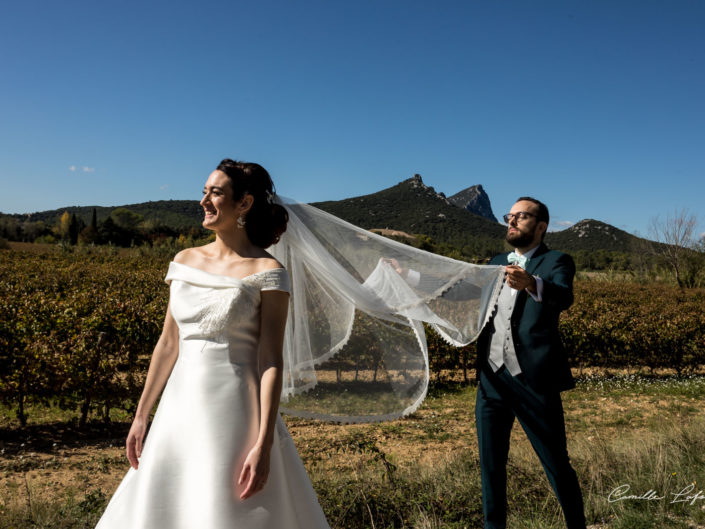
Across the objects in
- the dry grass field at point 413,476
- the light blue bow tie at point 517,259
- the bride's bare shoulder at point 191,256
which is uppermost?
the light blue bow tie at point 517,259

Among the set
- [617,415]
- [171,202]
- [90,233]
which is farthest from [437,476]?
[171,202]

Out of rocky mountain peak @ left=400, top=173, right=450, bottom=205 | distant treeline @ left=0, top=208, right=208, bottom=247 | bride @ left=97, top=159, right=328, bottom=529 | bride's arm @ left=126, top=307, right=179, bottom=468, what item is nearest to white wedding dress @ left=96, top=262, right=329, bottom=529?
bride @ left=97, top=159, right=328, bottom=529

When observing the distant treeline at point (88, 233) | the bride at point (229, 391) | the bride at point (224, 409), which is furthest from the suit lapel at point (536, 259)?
the distant treeline at point (88, 233)

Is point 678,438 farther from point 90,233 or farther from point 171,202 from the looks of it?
point 171,202

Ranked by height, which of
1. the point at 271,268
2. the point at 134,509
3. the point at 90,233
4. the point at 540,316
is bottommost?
the point at 134,509

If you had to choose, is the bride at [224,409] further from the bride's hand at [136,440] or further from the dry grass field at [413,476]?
the dry grass field at [413,476]

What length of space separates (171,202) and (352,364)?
10985 cm

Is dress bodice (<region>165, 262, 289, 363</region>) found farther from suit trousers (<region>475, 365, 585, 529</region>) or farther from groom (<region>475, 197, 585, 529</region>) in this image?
suit trousers (<region>475, 365, 585, 529</region>)

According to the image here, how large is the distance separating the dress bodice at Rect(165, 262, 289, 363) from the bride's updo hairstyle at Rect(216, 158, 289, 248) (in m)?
0.28

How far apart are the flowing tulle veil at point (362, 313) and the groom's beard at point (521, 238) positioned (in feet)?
0.76

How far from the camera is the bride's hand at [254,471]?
1775mm

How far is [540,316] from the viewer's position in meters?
2.87

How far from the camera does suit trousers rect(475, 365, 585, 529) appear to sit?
9.12 ft

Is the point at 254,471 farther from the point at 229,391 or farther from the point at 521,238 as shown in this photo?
the point at 521,238
